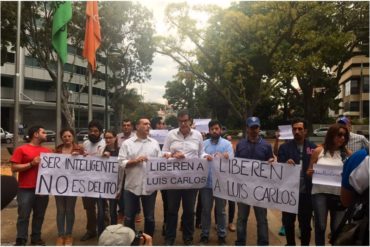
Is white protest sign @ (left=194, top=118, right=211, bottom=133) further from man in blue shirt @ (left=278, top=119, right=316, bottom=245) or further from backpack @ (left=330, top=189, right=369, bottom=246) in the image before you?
backpack @ (left=330, top=189, right=369, bottom=246)

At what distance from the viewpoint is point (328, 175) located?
5254mm

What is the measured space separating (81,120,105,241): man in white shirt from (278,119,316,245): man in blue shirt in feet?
8.86

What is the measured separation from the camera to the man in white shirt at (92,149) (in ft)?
21.8

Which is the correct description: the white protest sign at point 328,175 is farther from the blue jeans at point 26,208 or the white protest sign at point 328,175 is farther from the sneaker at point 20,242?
the sneaker at point 20,242

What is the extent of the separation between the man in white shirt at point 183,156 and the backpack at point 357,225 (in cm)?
334

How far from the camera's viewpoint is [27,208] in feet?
19.6

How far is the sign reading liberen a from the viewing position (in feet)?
20.1

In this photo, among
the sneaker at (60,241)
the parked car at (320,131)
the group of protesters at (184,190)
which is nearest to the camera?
the group of protesters at (184,190)

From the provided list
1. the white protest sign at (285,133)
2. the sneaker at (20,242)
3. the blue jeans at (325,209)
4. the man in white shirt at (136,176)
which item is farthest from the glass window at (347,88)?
the sneaker at (20,242)

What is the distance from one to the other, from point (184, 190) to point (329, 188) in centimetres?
201

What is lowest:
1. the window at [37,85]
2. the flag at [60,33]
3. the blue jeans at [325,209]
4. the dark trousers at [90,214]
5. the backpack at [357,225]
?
the dark trousers at [90,214]

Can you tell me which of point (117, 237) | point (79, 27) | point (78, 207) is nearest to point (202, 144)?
point (117, 237)

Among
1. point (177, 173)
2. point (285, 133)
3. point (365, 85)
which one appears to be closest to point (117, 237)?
point (177, 173)

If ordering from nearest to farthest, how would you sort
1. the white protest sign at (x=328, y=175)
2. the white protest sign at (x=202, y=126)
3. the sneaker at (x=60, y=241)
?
1. the white protest sign at (x=328, y=175)
2. the sneaker at (x=60, y=241)
3. the white protest sign at (x=202, y=126)
